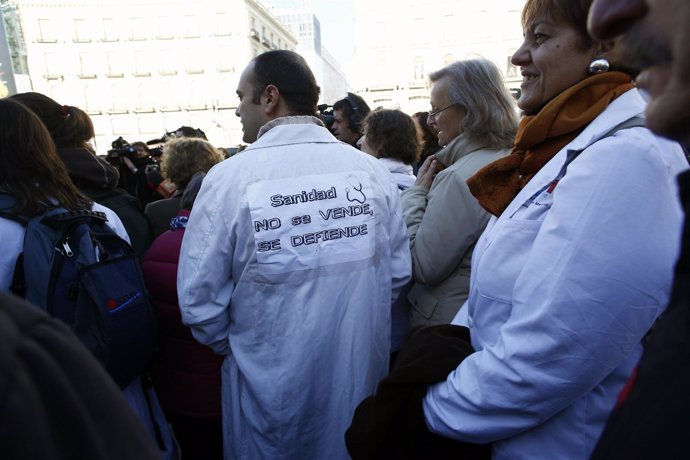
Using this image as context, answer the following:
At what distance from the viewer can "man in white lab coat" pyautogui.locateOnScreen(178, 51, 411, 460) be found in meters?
1.68

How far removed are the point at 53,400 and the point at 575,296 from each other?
2.98 ft

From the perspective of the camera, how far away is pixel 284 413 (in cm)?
176

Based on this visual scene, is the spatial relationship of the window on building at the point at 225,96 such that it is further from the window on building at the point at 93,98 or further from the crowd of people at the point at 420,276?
the crowd of people at the point at 420,276

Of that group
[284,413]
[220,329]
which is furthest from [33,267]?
[284,413]

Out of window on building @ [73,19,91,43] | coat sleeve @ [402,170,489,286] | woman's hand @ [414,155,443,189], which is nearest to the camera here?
coat sleeve @ [402,170,489,286]

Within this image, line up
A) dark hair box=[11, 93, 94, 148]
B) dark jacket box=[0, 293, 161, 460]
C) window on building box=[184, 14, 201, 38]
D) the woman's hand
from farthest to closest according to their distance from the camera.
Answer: window on building box=[184, 14, 201, 38]
the woman's hand
dark hair box=[11, 93, 94, 148]
dark jacket box=[0, 293, 161, 460]

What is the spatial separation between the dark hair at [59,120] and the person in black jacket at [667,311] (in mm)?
2460

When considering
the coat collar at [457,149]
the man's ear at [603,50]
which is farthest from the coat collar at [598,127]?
the coat collar at [457,149]

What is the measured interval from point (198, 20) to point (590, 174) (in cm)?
5208

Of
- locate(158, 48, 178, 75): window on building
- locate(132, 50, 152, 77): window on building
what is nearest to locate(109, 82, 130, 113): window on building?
locate(132, 50, 152, 77): window on building

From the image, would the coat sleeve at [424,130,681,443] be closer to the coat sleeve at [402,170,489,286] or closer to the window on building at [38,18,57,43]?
the coat sleeve at [402,170,489,286]

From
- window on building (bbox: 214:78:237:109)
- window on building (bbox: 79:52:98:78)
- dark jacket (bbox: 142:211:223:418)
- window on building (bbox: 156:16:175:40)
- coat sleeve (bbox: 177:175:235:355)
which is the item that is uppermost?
window on building (bbox: 156:16:175:40)

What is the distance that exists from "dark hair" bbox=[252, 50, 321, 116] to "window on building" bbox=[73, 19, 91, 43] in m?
52.7

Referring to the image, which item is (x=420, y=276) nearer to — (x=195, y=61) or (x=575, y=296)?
(x=575, y=296)
